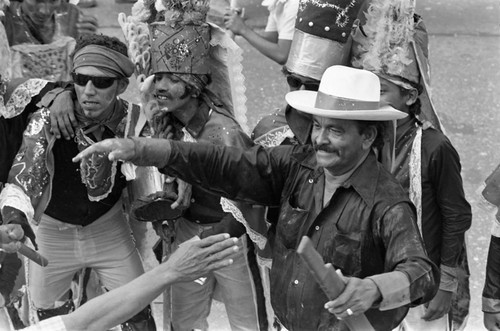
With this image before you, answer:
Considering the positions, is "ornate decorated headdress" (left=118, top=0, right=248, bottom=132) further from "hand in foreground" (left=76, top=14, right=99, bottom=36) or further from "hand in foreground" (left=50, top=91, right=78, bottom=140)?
"hand in foreground" (left=76, top=14, right=99, bottom=36)

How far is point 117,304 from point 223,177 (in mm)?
622

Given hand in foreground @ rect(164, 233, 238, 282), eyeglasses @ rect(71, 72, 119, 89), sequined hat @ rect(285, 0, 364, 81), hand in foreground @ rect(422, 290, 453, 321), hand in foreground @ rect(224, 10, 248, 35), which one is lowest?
hand in foreground @ rect(422, 290, 453, 321)

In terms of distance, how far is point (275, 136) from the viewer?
4.23 metres

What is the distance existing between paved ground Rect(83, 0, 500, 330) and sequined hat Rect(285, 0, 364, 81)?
213cm

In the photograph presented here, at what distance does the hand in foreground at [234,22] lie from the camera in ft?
18.8

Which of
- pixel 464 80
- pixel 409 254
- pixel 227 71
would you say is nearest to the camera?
pixel 409 254

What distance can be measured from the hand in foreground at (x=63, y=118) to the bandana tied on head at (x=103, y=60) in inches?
6.6

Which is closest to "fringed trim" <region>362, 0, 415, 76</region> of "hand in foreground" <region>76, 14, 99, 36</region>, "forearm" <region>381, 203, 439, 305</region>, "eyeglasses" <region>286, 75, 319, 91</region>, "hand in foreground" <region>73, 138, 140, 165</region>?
"eyeglasses" <region>286, 75, 319, 91</region>

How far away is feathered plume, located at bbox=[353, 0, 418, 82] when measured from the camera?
12.7 feet

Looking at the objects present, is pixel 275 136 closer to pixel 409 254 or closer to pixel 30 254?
pixel 30 254

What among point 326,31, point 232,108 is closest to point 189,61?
point 232,108


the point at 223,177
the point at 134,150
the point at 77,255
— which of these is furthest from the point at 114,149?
the point at 77,255

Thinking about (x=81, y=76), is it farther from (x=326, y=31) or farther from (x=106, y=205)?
(x=326, y=31)

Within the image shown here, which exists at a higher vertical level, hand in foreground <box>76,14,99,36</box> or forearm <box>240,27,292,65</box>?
hand in foreground <box>76,14,99,36</box>
